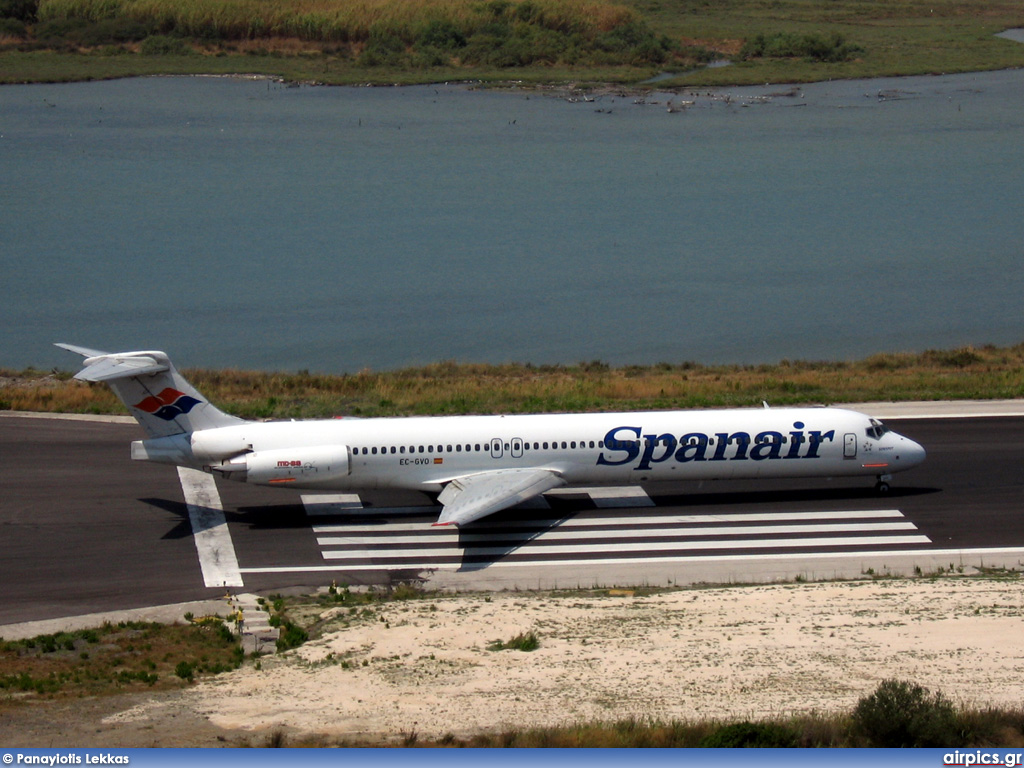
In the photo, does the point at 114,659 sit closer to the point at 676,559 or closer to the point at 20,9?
the point at 676,559

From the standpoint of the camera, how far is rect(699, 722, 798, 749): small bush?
2156 cm

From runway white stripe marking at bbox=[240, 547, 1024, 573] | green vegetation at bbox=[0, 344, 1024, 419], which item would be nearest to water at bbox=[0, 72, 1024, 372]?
green vegetation at bbox=[0, 344, 1024, 419]

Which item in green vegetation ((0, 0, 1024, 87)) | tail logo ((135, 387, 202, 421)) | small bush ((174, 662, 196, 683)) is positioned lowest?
small bush ((174, 662, 196, 683))

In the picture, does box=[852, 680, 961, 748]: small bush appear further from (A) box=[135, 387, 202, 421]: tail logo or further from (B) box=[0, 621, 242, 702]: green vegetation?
(A) box=[135, 387, 202, 421]: tail logo

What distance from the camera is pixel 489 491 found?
39094 mm

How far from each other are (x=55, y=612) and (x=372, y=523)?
1027cm

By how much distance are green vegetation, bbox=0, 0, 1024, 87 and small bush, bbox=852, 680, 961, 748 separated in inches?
5406

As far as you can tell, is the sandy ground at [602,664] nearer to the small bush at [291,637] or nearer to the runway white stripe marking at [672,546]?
the small bush at [291,637]

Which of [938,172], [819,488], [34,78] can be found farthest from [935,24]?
[819,488]

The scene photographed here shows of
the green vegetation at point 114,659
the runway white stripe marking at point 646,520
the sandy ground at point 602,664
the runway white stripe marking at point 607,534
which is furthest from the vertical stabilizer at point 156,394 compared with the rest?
the sandy ground at point 602,664

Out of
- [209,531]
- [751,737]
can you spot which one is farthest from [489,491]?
[751,737]

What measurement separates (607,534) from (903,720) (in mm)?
18009

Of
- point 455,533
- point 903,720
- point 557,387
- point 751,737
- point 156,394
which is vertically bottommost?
point 455,533

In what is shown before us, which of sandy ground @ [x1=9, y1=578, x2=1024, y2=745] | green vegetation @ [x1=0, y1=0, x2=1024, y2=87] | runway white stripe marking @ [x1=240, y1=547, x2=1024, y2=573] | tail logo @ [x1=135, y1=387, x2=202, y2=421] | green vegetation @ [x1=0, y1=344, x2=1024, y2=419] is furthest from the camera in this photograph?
green vegetation @ [x1=0, y1=0, x2=1024, y2=87]
